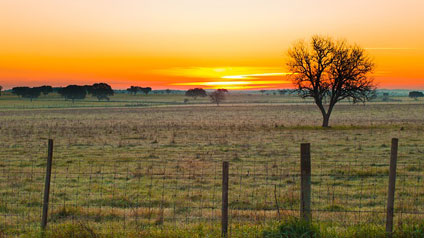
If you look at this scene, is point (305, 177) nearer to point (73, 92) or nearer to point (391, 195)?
point (391, 195)

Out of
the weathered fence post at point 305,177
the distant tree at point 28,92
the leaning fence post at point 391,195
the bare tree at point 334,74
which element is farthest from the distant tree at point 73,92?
the leaning fence post at point 391,195

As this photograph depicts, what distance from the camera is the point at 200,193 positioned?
1345 centimetres

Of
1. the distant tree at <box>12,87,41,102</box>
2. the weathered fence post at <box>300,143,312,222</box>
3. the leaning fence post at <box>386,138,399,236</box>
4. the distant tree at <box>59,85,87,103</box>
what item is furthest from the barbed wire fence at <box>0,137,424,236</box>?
the distant tree at <box>12,87,41,102</box>

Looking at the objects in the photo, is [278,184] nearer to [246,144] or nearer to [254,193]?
[254,193]

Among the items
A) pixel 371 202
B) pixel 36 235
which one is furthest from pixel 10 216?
pixel 371 202

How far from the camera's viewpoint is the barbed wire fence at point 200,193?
32.9ft

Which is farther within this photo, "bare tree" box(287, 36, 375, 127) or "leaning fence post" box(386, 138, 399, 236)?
"bare tree" box(287, 36, 375, 127)

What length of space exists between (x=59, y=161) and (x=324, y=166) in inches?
506

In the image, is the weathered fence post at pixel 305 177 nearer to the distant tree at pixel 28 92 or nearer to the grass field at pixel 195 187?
the grass field at pixel 195 187

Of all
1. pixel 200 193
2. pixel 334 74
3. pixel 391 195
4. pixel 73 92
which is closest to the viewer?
pixel 391 195

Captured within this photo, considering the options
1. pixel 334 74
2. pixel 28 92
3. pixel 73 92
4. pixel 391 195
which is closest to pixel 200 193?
pixel 391 195

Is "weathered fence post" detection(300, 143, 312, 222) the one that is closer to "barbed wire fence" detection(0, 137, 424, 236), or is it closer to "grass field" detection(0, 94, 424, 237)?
"barbed wire fence" detection(0, 137, 424, 236)

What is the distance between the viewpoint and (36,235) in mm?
8211

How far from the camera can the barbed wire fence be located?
10031mm
